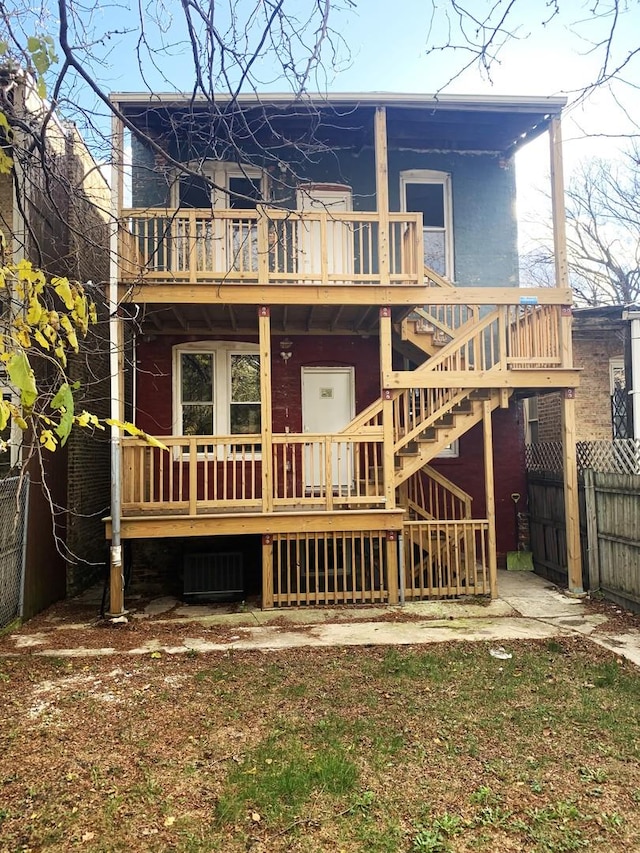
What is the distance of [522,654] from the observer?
5.91 m

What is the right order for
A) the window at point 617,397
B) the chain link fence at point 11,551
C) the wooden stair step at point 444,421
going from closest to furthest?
the chain link fence at point 11,551 → the wooden stair step at point 444,421 → the window at point 617,397

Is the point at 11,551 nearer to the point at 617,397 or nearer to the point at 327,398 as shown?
the point at 327,398

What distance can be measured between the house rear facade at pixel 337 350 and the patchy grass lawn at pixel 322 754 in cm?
257

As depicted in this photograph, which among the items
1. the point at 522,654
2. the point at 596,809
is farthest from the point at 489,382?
the point at 596,809

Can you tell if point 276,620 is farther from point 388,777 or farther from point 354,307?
point 354,307

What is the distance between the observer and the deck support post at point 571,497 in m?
8.37

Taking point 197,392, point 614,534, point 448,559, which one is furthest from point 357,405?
point 614,534

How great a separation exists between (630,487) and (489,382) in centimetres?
237

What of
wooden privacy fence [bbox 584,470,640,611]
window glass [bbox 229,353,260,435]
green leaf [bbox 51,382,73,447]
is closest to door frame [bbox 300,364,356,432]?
window glass [bbox 229,353,260,435]

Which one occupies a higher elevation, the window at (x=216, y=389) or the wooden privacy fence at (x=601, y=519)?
the window at (x=216, y=389)

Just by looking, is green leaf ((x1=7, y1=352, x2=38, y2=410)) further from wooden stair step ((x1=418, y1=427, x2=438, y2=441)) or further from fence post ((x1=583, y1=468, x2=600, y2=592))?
fence post ((x1=583, y1=468, x2=600, y2=592))

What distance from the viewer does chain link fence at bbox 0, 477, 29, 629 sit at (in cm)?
674

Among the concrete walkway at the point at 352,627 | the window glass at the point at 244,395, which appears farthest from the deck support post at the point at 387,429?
the window glass at the point at 244,395

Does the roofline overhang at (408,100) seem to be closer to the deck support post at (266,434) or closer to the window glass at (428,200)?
the window glass at (428,200)
